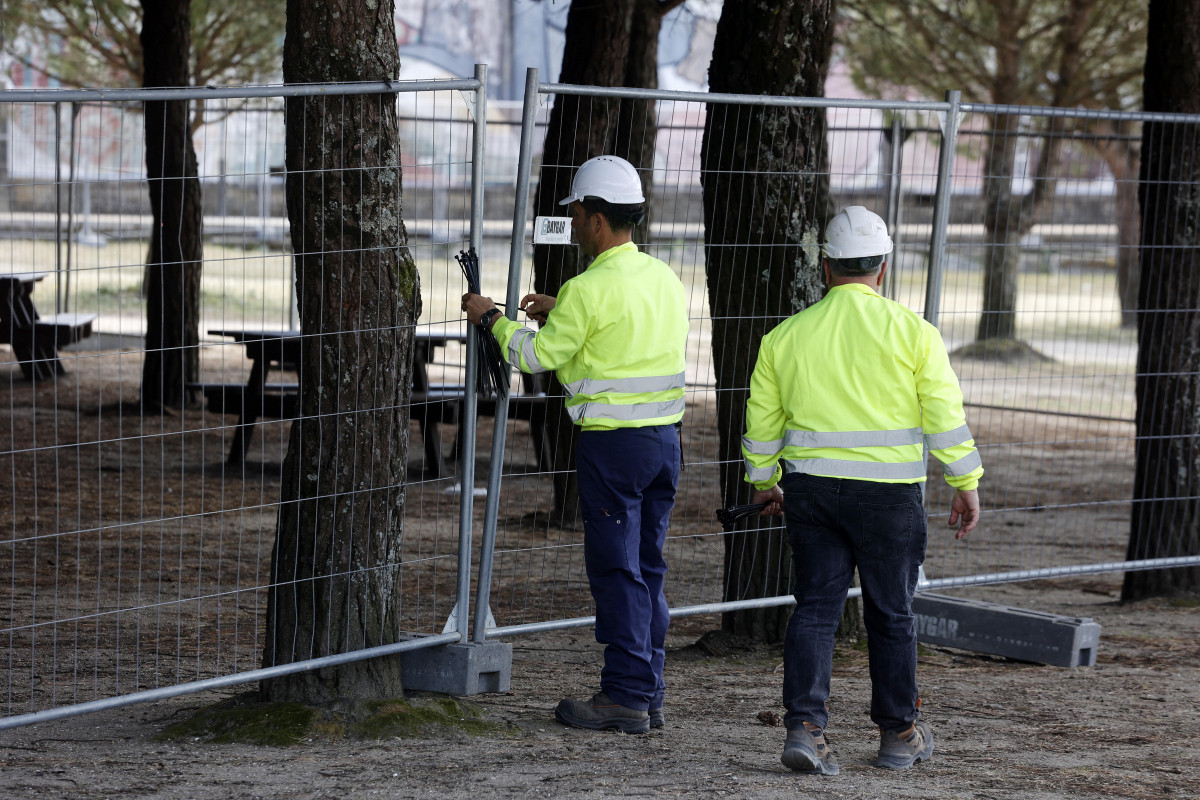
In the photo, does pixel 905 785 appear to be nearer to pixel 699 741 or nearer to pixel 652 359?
pixel 699 741

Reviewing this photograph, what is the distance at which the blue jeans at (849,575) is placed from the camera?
4344 millimetres

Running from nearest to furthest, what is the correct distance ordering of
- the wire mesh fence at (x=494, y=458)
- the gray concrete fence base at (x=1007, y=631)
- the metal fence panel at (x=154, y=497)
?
the metal fence panel at (x=154, y=497), the wire mesh fence at (x=494, y=458), the gray concrete fence base at (x=1007, y=631)

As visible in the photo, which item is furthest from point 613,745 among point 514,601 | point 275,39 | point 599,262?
point 275,39

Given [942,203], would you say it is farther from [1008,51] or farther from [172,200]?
[1008,51]

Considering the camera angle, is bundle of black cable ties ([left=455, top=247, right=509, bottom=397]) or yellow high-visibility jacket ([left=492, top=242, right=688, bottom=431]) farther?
bundle of black cable ties ([left=455, top=247, right=509, bottom=397])

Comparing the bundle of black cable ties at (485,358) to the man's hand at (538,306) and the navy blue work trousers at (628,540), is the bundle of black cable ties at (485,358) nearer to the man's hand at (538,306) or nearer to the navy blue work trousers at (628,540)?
the man's hand at (538,306)

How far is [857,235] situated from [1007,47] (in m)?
16.1

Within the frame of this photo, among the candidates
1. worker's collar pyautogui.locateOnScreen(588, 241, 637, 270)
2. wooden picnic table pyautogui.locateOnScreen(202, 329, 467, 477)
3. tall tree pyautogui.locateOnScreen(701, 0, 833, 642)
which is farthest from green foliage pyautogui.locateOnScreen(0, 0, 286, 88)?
worker's collar pyautogui.locateOnScreen(588, 241, 637, 270)

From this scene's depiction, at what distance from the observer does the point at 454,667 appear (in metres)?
5.10

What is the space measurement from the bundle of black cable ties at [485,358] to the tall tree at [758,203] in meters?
1.35

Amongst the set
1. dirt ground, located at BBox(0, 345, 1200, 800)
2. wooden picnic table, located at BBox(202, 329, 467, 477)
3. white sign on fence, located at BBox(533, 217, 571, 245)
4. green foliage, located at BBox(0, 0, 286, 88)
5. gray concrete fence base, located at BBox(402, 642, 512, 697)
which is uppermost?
green foliage, located at BBox(0, 0, 286, 88)

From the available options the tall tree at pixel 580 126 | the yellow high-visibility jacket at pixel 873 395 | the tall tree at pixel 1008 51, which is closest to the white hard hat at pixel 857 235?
the yellow high-visibility jacket at pixel 873 395

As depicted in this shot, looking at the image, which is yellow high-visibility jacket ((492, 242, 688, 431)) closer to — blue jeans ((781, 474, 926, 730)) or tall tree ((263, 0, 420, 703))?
tall tree ((263, 0, 420, 703))

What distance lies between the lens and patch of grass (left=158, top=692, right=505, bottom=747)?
461 centimetres
